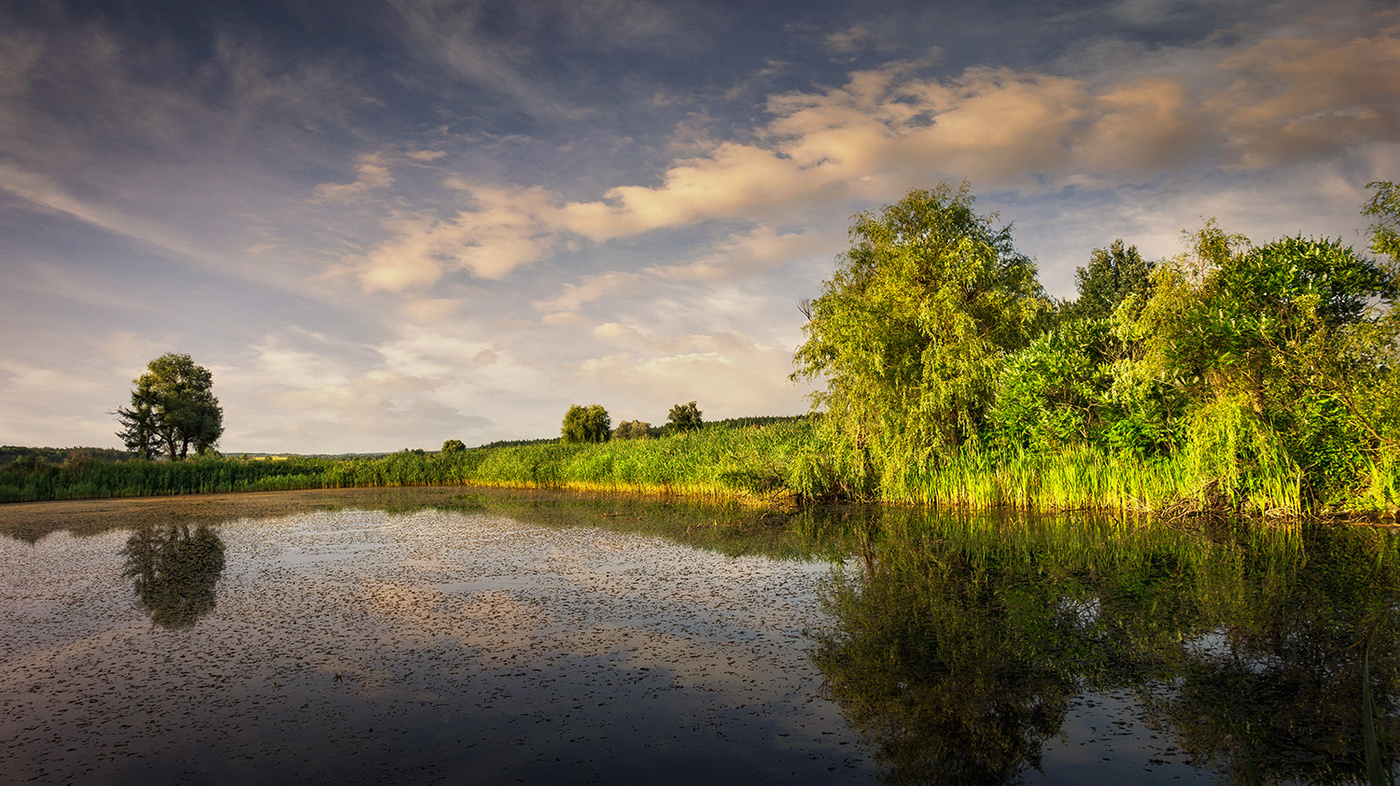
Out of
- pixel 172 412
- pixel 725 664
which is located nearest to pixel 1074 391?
pixel 725 664

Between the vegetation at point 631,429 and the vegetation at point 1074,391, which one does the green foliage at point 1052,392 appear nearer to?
the vegetation at point 1074,391

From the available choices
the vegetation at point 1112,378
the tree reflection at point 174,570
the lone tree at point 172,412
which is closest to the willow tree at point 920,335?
the vegetation at point 1112,378

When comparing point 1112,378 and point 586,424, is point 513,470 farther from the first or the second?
point 1112,378

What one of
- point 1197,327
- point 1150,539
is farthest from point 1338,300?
point 1150,539

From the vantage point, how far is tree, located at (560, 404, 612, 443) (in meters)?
40.2

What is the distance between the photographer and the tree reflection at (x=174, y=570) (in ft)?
23.7

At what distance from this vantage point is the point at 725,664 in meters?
5.17

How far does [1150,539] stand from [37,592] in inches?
579

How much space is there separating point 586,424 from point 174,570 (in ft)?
101

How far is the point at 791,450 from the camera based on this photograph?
18.3 m

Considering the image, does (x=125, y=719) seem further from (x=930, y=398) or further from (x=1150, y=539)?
(x=930, y=398)

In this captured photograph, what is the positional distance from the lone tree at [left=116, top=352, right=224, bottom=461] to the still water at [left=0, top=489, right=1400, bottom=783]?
127 ft

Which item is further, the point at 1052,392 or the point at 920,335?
the point at 920,335

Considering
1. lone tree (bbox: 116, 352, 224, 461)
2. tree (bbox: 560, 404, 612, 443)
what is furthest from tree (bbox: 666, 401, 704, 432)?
lone tree (bbox: 116, 352, 224, 461)
